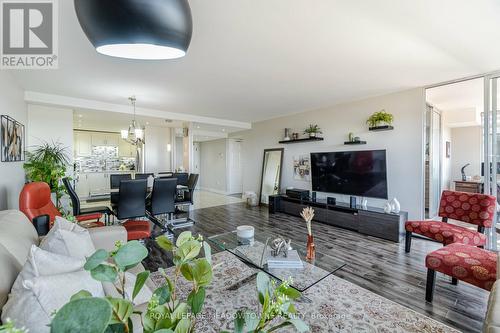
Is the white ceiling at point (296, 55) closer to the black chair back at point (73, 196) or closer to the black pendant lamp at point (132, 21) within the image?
the black pendant lamp at point (132, 21)

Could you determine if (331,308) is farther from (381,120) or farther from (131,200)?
(381,120)

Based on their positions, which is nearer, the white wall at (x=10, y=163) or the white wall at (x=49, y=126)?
the white wall at (x=10, y=163)

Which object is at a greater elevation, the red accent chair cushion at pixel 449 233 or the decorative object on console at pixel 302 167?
the decorative object on console at pixel 302 167

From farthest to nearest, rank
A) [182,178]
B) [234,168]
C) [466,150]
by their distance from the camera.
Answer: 1. [234,168]
2. [182,178]
3. [466,150]

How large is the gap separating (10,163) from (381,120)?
5.80 metres

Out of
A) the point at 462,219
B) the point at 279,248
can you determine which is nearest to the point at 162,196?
the point at 279,248

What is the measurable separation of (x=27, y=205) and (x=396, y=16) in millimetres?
4017

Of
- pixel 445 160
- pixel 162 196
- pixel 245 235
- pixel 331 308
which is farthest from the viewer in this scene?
pixel 445 160

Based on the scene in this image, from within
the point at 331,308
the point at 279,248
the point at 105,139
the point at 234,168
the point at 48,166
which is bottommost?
the point at 331,308

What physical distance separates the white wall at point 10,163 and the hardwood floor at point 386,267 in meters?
1.98

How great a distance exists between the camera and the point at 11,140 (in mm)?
3277

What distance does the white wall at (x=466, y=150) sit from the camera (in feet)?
17.8

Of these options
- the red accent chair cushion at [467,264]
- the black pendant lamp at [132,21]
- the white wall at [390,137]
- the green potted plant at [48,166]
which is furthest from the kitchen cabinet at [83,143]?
the red accent chair cushion at [467,264]

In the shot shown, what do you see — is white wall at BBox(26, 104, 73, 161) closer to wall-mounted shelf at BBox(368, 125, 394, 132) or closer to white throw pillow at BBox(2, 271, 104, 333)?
white throw pillow at BBox(2, 271, 104, 333)
